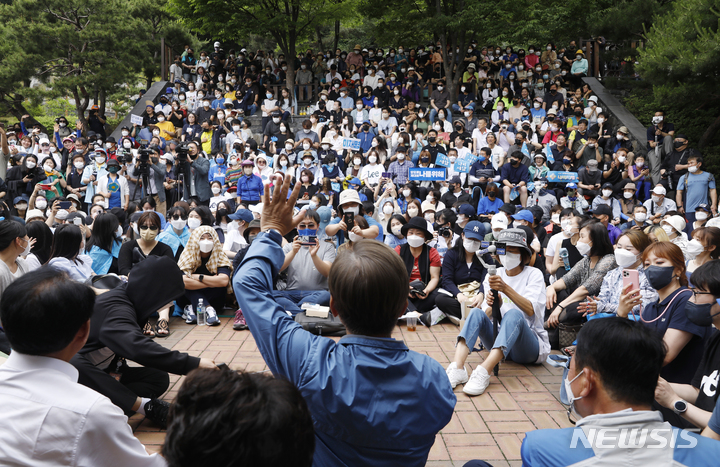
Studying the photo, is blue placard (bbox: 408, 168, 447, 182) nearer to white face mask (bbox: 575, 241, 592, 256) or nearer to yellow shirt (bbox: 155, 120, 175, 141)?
white face mask (bbox: 575, 241, 592, 256)

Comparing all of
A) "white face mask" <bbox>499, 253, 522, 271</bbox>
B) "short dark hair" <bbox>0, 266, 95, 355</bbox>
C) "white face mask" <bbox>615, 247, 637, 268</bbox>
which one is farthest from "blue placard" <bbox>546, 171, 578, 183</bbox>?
"short dark hair" <bbox>0, 266, 95, 355</bbox>

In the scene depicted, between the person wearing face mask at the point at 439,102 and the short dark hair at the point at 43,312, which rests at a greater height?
the person wearing face mask at the point at 439,102

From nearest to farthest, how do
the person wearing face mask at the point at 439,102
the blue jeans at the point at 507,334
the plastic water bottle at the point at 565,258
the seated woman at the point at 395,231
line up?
the blue jeans at the point at 507,334 → the plastic water bottle at the point at 565,258 → the seated woman at the point at 395,231 → the person wearing face mask at the point at 439,102

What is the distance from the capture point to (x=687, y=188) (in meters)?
11.4

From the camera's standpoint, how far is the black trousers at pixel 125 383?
3396 millimetres

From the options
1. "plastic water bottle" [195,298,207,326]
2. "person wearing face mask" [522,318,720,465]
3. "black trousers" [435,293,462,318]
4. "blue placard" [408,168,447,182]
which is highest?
"person wearing face mask" [522,318,720,465]

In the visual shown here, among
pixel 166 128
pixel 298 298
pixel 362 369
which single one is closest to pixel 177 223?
pixel 298 298

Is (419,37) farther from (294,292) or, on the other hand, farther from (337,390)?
(337,390)

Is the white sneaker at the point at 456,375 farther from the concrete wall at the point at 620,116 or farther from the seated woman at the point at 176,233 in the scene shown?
the concrete wall at the point at 620,116

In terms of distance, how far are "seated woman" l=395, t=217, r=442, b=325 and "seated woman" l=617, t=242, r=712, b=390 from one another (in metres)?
2.77

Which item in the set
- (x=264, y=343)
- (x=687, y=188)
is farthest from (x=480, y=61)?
(x=264, y=343)

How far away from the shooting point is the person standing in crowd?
1.81 meters

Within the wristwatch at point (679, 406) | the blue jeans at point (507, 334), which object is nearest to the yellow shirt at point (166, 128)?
the blue jeans at point (507, 334)

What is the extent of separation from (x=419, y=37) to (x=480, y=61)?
3.11m
